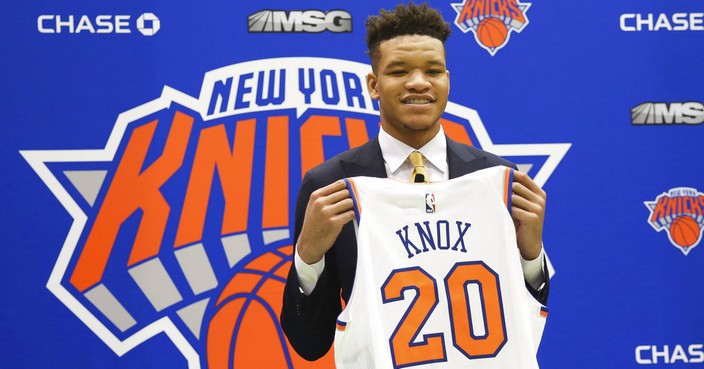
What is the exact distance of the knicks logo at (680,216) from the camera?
2.38 m

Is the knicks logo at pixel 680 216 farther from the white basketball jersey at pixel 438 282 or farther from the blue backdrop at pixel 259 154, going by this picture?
the white basketball jersey at pixel 438 282

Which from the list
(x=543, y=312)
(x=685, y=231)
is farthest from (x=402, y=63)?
(x=685, y=231)

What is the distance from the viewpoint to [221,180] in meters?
2.31

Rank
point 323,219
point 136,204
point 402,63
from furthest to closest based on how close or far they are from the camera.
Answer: point 136,204 → point 402,63 → point 323,219

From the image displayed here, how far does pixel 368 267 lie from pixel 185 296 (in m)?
1.01

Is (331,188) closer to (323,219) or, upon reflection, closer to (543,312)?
(323,219)

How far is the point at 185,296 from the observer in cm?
230

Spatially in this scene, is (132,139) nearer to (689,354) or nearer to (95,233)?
(95,233)

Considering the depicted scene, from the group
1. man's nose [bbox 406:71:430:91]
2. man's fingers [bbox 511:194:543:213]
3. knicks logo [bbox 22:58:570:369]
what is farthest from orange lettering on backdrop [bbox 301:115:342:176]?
man's fingers [bbox 511:194:543:213]

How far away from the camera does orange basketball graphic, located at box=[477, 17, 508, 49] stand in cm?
237

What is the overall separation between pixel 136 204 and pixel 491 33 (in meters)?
1.13

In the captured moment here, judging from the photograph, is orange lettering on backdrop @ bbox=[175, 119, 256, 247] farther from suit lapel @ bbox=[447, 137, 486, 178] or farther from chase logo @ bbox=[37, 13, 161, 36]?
suit lapel @ bbox=[447, 137, 486, 178]

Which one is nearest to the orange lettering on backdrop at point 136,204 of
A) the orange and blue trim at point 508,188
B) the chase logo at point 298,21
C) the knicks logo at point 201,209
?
the knicks logo at point 201,209

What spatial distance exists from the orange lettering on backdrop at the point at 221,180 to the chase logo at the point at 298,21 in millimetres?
304
